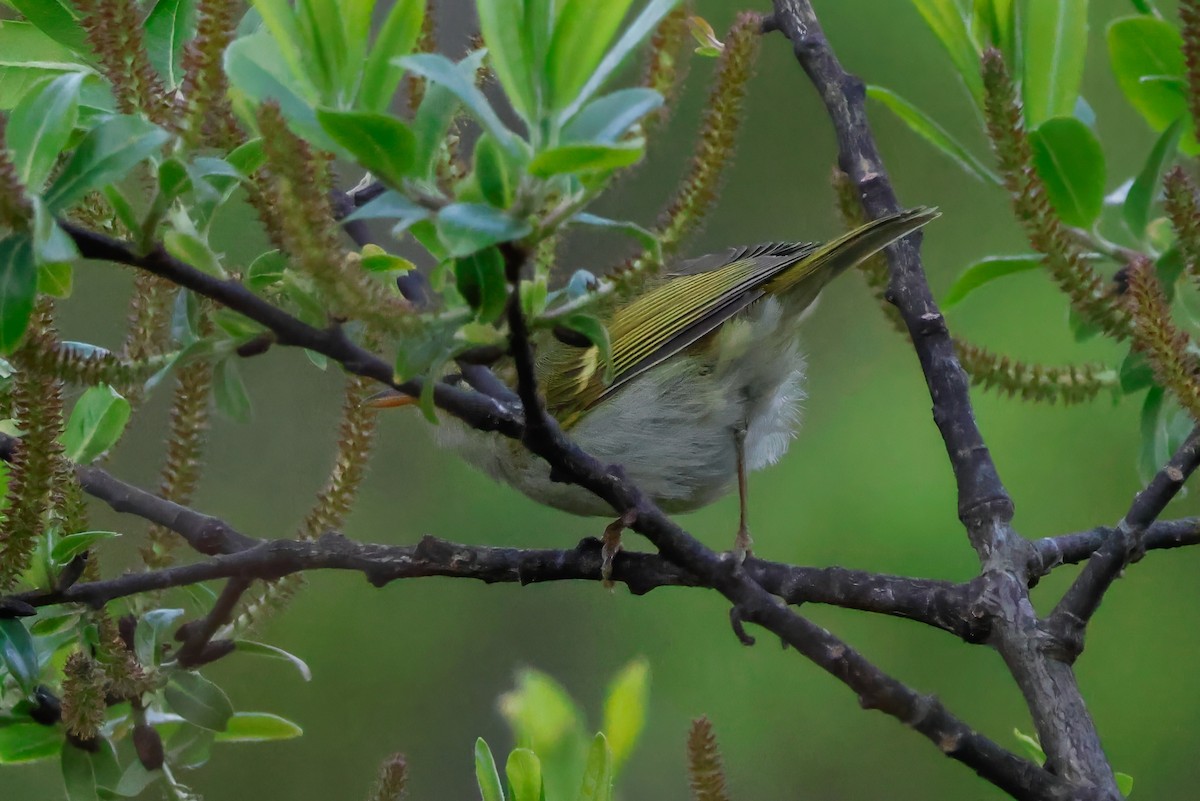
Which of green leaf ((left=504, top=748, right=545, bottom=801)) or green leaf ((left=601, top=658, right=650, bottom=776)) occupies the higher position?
green leaf ((left=601, top=658, right=650, bottom=776))

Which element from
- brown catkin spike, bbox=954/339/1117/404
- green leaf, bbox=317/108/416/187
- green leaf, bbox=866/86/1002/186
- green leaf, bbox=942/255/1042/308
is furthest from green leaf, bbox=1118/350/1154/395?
green leaf, bbox=317/108/416/187

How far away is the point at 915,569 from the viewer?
3.82 m

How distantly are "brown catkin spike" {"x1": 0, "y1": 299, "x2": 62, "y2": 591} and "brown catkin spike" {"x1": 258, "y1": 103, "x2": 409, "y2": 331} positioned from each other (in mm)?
310

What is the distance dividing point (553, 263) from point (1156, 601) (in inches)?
143

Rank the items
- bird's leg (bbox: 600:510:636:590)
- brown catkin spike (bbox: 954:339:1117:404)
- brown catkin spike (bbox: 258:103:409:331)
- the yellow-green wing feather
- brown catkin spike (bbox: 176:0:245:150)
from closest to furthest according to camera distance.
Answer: brown catkin spike (bbox: 258:103:409:331) < brown catkin spike (bbox: 176:0:245:150) < brown catkin spike (bbox: 954:339:1117:404) < bird's leg (bbox: 600:510:636:590) < the yellow-green wing feather

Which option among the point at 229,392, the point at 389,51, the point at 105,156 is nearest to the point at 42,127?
the point at 105,156

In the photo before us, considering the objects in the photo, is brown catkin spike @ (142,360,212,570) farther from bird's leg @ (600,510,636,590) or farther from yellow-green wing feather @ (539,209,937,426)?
yellow-green wing feather @ (539,209,937,426)

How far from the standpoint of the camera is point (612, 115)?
88 cm

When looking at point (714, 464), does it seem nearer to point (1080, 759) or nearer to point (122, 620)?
point (122, 620)

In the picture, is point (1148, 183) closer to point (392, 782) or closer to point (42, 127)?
point (392, 782)

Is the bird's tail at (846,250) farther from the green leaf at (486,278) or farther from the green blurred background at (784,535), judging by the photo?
the green blurred background at (784,535)

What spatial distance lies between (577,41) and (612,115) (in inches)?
2.7

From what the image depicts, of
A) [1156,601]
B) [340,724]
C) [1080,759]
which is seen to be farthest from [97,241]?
[340,724]

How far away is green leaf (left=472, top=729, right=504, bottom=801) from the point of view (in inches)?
44.8
